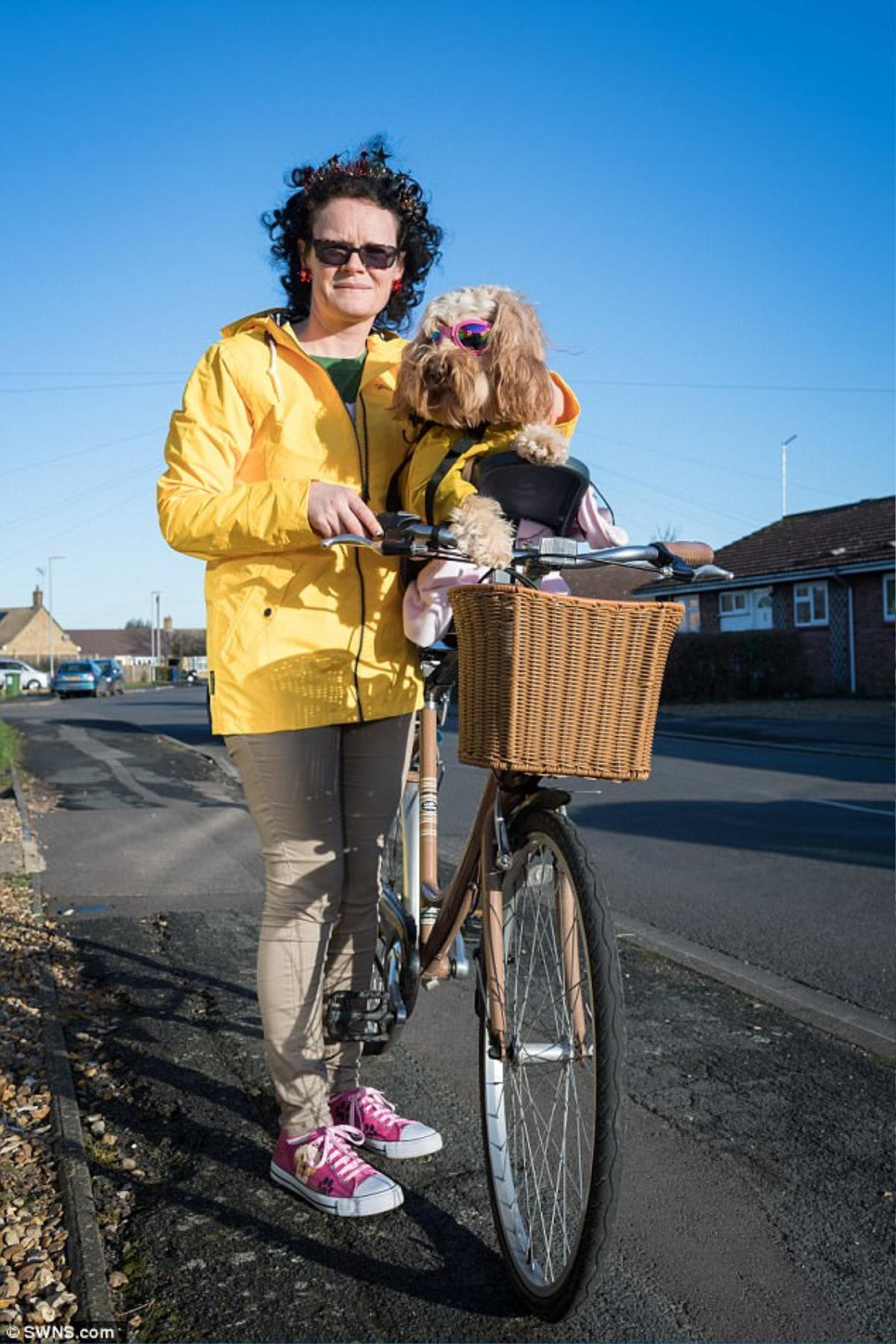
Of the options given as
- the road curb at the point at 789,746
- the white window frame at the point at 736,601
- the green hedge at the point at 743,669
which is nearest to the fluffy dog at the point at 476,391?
the road curb at the point at 789,746

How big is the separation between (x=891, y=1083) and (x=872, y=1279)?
124cm

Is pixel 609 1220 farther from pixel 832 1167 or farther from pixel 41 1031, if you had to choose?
pixel 41 1031

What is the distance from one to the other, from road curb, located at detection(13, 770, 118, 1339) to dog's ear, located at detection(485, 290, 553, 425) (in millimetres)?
1928

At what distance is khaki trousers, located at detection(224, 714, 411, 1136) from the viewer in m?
2.74

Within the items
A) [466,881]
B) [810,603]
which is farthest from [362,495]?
[810,603]

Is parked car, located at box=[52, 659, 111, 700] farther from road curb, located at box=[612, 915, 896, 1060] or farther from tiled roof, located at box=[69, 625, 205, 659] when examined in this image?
tiled roof, located at box=[69, 625, 205, 659]

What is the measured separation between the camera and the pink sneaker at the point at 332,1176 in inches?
104

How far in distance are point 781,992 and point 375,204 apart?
332cm

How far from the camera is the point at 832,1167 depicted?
300cm

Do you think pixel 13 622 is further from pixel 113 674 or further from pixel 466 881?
pixel 466 881

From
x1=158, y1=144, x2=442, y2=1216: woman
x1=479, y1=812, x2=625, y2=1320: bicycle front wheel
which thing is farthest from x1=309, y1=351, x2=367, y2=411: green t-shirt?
x1=479, y1=812, x2=625, y2=1320: bicycle front wheel

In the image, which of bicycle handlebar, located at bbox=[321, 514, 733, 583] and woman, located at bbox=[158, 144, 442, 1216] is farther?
woman, located at bbox=[158, 144, 442, 1216]

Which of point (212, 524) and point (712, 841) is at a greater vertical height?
point (212, 524)

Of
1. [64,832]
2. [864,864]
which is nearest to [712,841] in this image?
[864,864]
